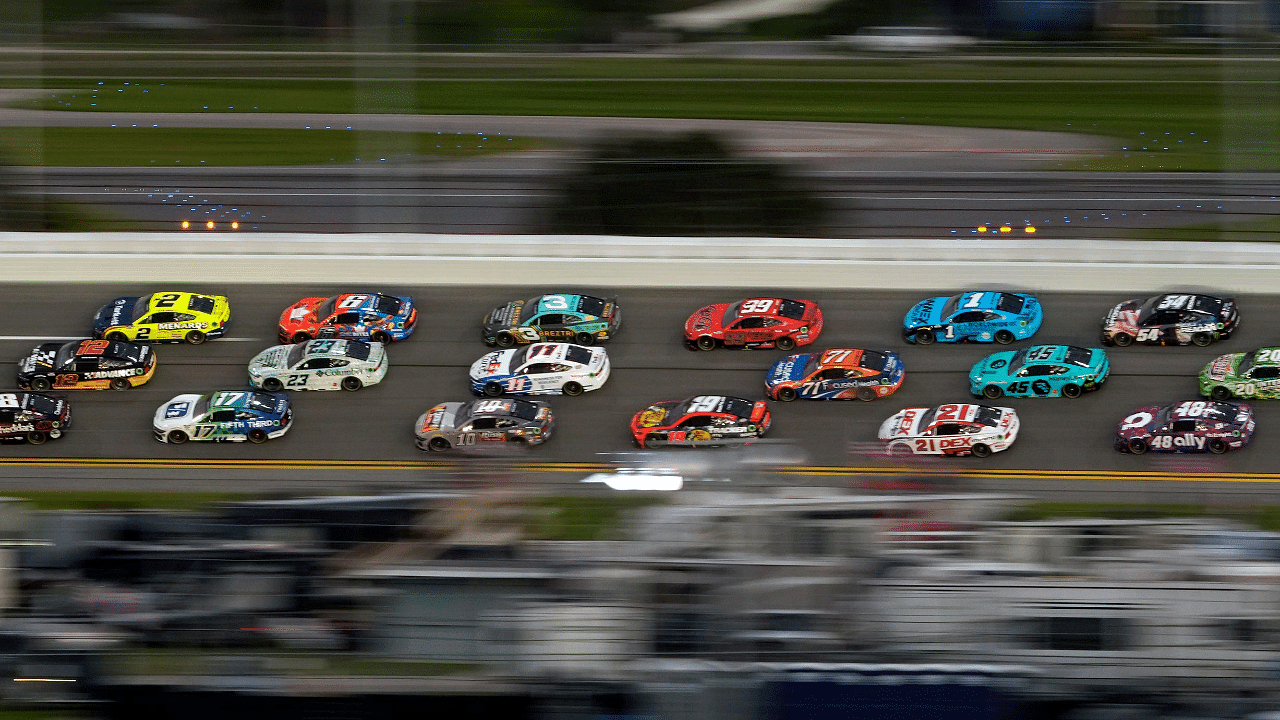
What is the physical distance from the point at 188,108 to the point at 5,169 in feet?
19.2

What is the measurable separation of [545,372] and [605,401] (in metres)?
0.80

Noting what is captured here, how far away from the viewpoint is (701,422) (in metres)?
15.4

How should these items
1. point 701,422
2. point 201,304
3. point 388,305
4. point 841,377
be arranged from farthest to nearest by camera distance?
1. point 201,304
2. point 388,305
3. point 841,377
4. point 701,422

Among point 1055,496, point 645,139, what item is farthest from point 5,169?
point 1055,496

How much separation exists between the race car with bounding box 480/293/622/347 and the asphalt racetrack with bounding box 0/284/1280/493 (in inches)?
10.2

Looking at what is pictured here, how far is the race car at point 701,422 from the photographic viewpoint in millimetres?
15312

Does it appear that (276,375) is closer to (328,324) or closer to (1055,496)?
(328,324)

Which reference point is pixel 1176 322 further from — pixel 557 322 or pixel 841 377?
Answer: pixel 557 322

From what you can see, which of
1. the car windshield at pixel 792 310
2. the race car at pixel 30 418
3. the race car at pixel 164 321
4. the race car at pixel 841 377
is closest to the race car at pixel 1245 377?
the race car at pixel 841 377

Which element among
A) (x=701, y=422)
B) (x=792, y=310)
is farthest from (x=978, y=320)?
(x=701, y=422)

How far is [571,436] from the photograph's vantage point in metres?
16.0

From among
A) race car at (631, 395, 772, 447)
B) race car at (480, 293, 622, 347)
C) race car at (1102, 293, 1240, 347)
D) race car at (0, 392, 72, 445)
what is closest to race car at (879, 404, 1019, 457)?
race car at (631, 395, 772, 447)

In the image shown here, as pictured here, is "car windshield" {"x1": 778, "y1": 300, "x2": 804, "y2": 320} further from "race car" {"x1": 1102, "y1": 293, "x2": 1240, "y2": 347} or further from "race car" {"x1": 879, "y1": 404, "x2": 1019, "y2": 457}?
"race car" {"x1": 1102, "y1": 293, "x2": 1240, "y2": 347}

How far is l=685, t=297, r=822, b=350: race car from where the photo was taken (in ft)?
56.6
